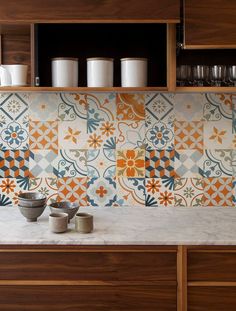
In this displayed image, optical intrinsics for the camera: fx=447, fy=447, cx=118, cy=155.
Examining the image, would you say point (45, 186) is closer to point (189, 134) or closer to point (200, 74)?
point (189, 134)

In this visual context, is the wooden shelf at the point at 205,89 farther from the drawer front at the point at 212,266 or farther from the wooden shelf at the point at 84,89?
the drawer front at the point at 212,266

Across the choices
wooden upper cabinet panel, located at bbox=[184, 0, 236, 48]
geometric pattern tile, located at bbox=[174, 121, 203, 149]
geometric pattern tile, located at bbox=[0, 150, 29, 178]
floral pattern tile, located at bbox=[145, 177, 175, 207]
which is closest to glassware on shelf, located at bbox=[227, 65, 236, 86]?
wooden upper cabinet panel, located at bbox=[184, 0, 236, 48]

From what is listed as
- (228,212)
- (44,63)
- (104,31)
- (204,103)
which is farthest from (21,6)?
(228,212)

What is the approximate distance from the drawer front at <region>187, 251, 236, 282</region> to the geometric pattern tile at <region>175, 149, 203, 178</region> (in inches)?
Answer: 30.8

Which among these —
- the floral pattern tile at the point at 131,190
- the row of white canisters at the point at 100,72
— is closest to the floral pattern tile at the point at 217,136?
the floral pattern tile at the point at 131,190

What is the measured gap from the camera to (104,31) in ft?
8.87

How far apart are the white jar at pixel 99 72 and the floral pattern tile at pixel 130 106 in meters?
0.35

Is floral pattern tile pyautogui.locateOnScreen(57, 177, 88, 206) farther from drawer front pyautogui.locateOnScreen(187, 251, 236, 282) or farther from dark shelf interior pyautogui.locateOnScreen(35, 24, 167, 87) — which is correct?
drawer front pyautogui.locateOnScreen(187, 251, 236, 282)

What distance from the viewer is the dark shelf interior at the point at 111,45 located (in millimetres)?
2691

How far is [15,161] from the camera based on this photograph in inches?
111

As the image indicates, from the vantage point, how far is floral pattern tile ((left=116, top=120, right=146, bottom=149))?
2.79m

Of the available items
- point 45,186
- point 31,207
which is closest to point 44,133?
point 45,186

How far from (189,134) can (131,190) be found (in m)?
0.50

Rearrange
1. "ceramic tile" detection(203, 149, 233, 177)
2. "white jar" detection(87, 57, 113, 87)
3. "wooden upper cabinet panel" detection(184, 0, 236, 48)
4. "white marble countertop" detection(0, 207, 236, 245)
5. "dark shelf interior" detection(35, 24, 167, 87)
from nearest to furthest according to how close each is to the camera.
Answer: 1. "white marble countertop" detection(0, 207, 236, 245)
2. "wooden upper cabinet panel" detection(184, 0, 236, 48)
3. "white jar" detection(87, 57, 113, 87)
4. "dark shelf interior" detection(35, 24, 167, 87)
5. "ceramic tile" detection(203, 149, 233, 177)
